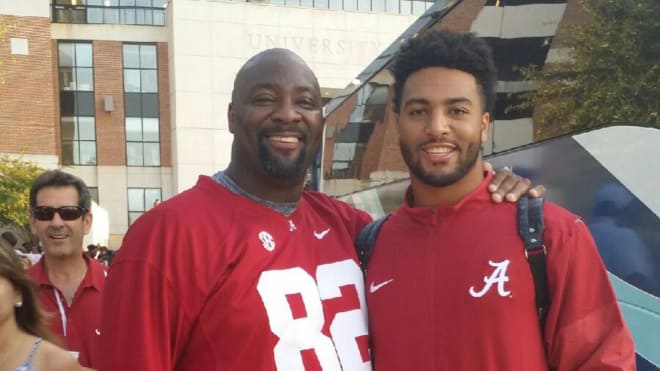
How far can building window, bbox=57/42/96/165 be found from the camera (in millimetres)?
30000

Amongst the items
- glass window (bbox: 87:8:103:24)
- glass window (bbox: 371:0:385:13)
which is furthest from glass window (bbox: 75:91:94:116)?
glass window (bbox: 371:0:385:13)

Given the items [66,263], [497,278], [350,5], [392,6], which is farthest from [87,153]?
[497,278]

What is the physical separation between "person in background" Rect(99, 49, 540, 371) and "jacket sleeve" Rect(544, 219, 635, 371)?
34 centimetres

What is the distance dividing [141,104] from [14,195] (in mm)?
12270

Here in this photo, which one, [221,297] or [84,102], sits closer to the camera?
[221,297]

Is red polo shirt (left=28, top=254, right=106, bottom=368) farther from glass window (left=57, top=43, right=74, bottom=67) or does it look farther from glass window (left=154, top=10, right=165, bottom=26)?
glass window (left=154, top=10, right=165, bottom=26)

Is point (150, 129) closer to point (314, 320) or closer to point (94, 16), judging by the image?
point (94, 16)

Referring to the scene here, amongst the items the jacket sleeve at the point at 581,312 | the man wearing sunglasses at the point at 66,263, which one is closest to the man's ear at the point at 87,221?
the man wearing sunglasses at the point at 66,263

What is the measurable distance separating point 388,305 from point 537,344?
507 mm

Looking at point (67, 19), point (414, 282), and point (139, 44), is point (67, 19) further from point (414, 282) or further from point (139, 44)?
point (414, 282)

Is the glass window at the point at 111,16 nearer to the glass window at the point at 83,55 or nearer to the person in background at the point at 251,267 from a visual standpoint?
the glass window at the point at 83,55

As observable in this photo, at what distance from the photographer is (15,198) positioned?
19.0 metres

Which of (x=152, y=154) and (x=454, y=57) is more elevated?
(x=454, y=57)

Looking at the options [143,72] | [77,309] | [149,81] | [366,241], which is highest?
[143,72]
